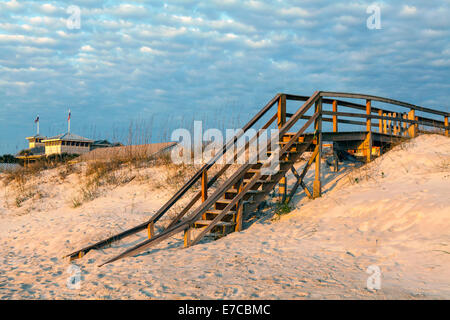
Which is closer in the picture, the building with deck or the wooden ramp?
the wooden ramp

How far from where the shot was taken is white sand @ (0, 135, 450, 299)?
505 centimetres

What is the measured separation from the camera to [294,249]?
6844 millimetres

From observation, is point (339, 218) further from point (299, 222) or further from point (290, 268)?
point (290, 268)

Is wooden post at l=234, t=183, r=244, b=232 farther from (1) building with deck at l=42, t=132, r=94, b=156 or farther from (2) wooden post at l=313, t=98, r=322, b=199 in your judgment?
(1) building with deck at l=42, t=132, r=94, b=156

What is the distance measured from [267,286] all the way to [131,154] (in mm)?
12084

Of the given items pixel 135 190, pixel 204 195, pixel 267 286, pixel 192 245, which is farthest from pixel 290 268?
pixel 135 190

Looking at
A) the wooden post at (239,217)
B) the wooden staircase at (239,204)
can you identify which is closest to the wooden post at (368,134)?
the wooden staircase at (239,204)

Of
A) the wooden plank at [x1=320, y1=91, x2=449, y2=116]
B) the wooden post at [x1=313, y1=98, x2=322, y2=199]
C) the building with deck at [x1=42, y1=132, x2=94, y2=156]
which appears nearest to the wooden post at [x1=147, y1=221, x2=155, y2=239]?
the wooden post at [x1=313, y1=98, x2=322, y2=199]

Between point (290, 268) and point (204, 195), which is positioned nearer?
point (290, 268)

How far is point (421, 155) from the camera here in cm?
1099

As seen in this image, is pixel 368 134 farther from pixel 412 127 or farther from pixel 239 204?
pixel 239 204

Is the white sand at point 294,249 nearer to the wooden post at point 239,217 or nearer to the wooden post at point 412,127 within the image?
the wooden post at point 239,217
